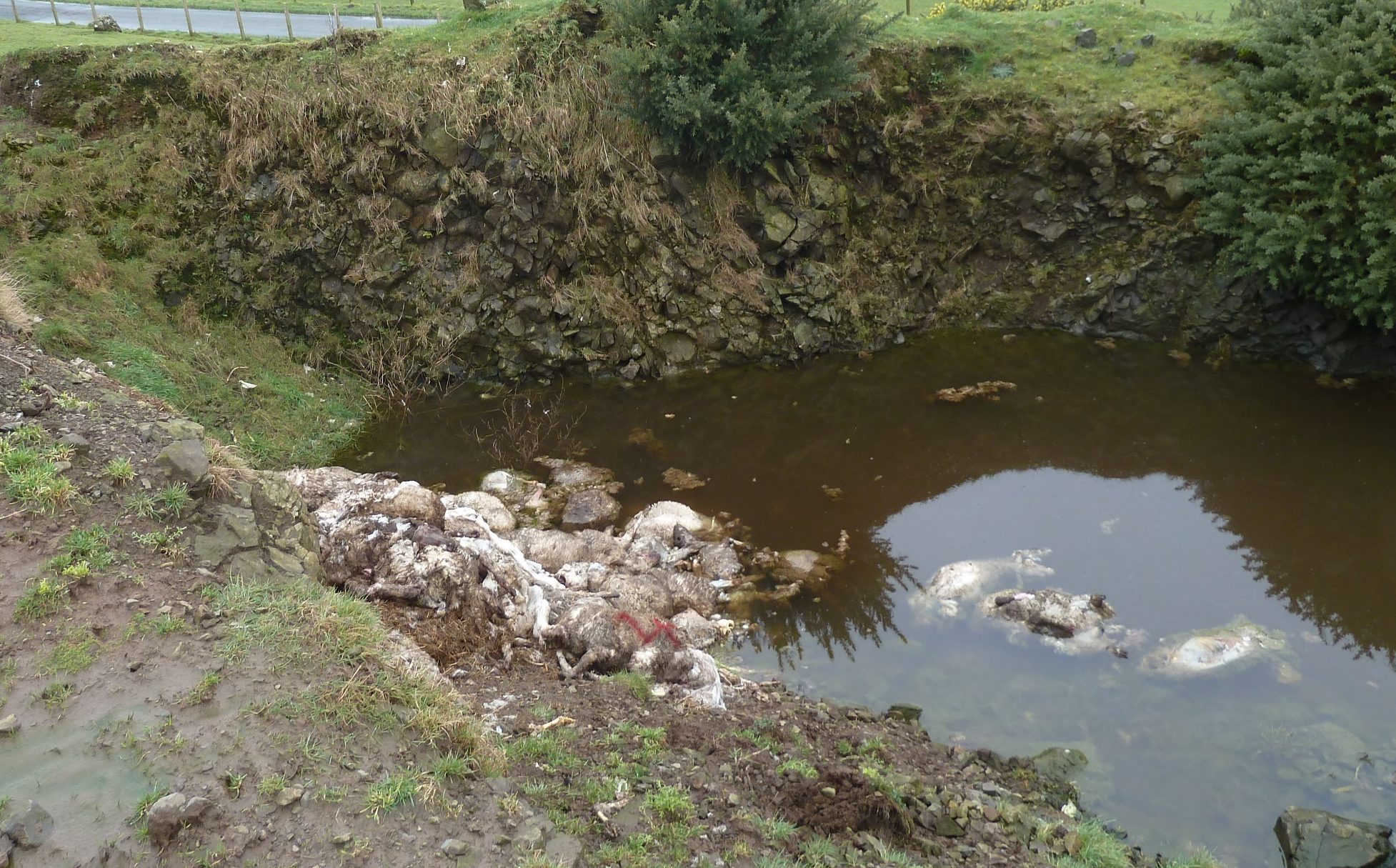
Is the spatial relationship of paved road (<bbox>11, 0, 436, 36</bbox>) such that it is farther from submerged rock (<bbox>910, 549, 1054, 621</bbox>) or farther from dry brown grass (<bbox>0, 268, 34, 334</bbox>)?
submerged rock (<bbox>910, 549, 1054, 621</bbox>)

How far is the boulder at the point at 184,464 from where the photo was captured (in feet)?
23.5

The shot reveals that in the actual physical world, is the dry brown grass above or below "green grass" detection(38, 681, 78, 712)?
above

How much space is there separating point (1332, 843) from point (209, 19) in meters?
24.7

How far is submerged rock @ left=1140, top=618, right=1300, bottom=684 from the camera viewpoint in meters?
8.41

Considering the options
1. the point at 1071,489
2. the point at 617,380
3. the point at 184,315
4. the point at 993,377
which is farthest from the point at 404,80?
the point at 1071,489

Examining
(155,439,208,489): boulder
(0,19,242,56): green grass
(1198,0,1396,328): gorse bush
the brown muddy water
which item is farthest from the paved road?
(1198,0,1396,328): gorse bush

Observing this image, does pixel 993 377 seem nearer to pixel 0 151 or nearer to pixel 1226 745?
pixel 1226 745

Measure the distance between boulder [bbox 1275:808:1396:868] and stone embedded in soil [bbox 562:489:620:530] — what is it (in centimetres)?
711

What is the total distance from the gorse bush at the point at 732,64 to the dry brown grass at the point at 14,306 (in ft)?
27.7

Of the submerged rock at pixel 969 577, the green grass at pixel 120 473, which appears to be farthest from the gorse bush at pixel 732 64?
the green grass at pixel 120 473

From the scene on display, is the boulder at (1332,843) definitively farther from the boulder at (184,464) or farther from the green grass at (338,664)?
the boulder at (184,464)

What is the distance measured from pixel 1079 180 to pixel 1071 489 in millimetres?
6746

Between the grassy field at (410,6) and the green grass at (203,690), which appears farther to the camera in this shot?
the grassy field at (410,6)

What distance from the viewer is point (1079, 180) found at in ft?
51.4
